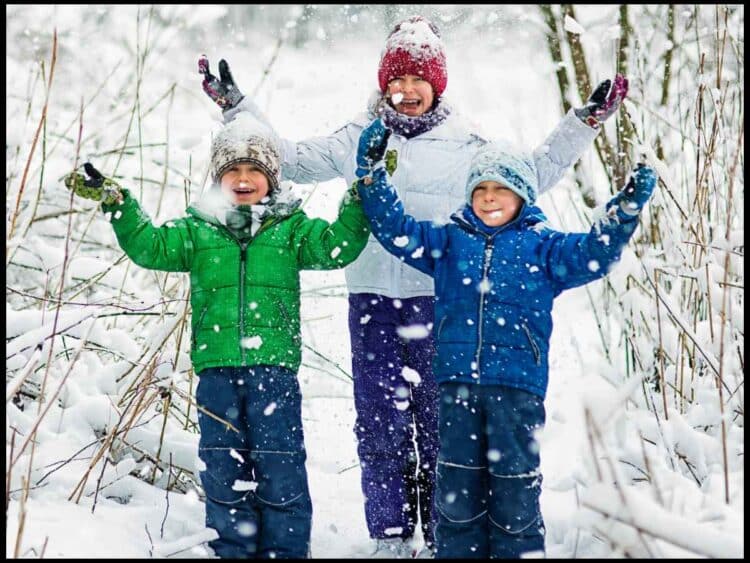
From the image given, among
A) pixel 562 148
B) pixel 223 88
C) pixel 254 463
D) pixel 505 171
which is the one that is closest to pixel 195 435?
pixel 254 463

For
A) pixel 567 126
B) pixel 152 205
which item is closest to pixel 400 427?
pixel 567 126

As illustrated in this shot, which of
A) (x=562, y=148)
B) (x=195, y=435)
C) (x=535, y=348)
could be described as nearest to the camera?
(x=535, y=348)

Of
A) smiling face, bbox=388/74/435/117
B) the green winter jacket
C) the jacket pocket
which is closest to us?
the jacket pocket

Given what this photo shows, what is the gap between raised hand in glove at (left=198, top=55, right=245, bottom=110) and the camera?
2596mm

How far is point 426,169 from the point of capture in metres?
2.58

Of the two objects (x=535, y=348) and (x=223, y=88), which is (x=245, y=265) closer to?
(x=223, y=88)

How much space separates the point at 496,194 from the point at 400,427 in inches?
31.9

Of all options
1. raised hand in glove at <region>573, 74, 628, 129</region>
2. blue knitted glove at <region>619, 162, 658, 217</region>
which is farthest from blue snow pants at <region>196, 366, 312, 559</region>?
raised hand in glove at <region>573, 74, 628, 129</region>

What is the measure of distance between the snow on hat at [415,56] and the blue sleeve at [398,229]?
55cm

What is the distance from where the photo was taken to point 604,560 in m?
1.71

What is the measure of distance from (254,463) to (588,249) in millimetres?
1102

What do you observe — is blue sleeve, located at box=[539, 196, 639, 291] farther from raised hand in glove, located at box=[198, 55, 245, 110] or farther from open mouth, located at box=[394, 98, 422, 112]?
raised hand in glove, located at box=[198, 55, 245, 110]

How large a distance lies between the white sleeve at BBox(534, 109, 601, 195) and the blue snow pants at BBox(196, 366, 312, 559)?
1.05 meters

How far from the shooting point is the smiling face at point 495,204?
224 centimetres
